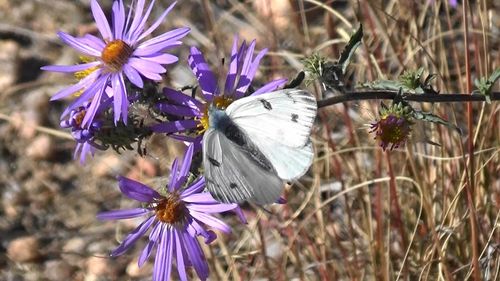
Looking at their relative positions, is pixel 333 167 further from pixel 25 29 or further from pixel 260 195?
pixel 25 29

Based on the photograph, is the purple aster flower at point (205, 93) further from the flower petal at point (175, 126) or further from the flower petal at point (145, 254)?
the flower petal at point (145, 254)

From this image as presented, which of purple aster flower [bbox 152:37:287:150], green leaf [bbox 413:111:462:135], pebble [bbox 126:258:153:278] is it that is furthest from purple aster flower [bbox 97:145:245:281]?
pebble [bbox 126:258:153:278]

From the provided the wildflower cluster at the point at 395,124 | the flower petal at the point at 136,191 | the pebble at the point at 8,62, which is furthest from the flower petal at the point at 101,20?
the pebble at the point at 8,62

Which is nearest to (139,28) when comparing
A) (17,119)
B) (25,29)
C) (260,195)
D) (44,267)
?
(260,195)

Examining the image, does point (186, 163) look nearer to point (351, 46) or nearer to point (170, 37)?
point (170, 37)

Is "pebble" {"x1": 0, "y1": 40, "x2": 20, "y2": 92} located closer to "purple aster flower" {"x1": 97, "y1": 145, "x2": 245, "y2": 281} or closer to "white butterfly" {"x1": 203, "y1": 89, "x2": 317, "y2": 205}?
"purple aster flower" {"x1": 97, "y1": 145, "x2": 245, "y2": 281}

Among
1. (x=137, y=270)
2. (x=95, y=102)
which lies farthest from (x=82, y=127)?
(x=137, y=270)

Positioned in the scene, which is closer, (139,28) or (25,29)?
(139,28)
